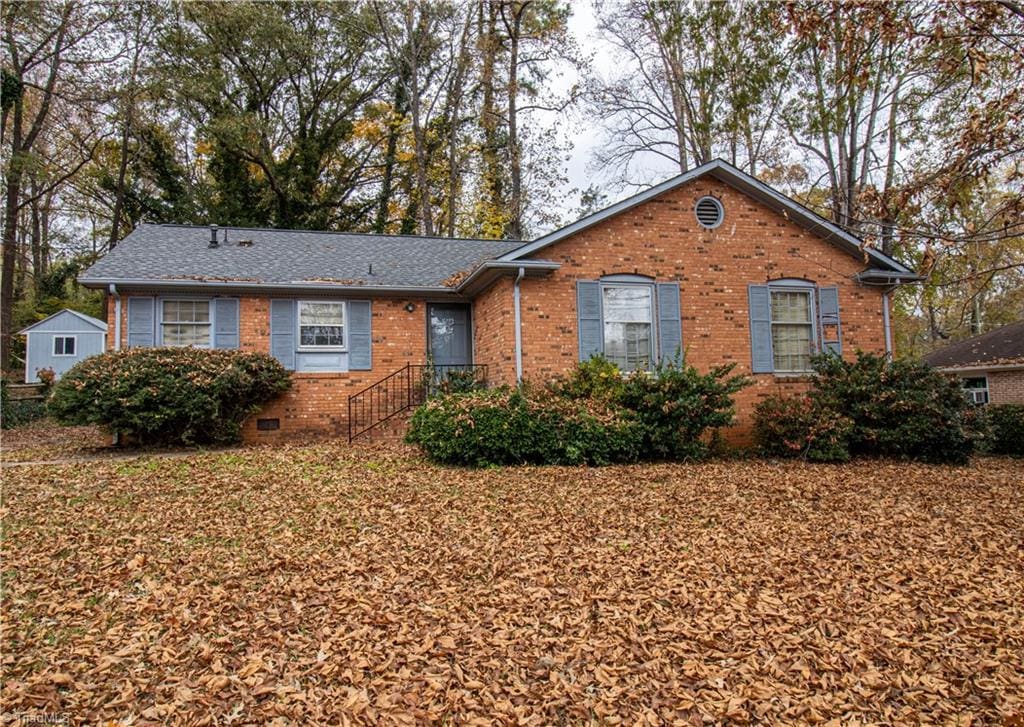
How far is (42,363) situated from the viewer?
24.5 meters

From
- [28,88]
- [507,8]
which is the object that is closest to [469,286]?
[507,8]

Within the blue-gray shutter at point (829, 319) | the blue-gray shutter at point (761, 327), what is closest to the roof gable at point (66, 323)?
the blue-gray shutter at point (761, 327)

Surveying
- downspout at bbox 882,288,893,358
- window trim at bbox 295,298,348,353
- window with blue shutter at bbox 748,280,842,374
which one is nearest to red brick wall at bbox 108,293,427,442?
window trim at bbox 295,298,348,353

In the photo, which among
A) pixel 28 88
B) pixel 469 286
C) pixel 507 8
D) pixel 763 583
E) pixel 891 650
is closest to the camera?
pixel 891 650

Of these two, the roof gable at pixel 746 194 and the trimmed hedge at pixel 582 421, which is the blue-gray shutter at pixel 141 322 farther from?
the roof gable at pixel 746 194

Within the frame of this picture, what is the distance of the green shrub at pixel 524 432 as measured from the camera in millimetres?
8602

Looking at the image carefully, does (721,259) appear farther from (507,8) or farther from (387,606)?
(507,8)

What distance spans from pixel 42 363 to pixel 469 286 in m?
22.0

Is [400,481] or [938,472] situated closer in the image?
[400,481]

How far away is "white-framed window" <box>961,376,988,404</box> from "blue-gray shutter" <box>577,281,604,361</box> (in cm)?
1361

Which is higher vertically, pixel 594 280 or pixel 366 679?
pixel 594 280

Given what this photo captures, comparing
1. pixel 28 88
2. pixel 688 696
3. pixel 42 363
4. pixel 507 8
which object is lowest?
pixel 688 696

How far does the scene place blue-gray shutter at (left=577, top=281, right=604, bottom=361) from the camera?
10.6 metres

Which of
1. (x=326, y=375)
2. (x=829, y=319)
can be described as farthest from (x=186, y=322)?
(x=829, y=319)
